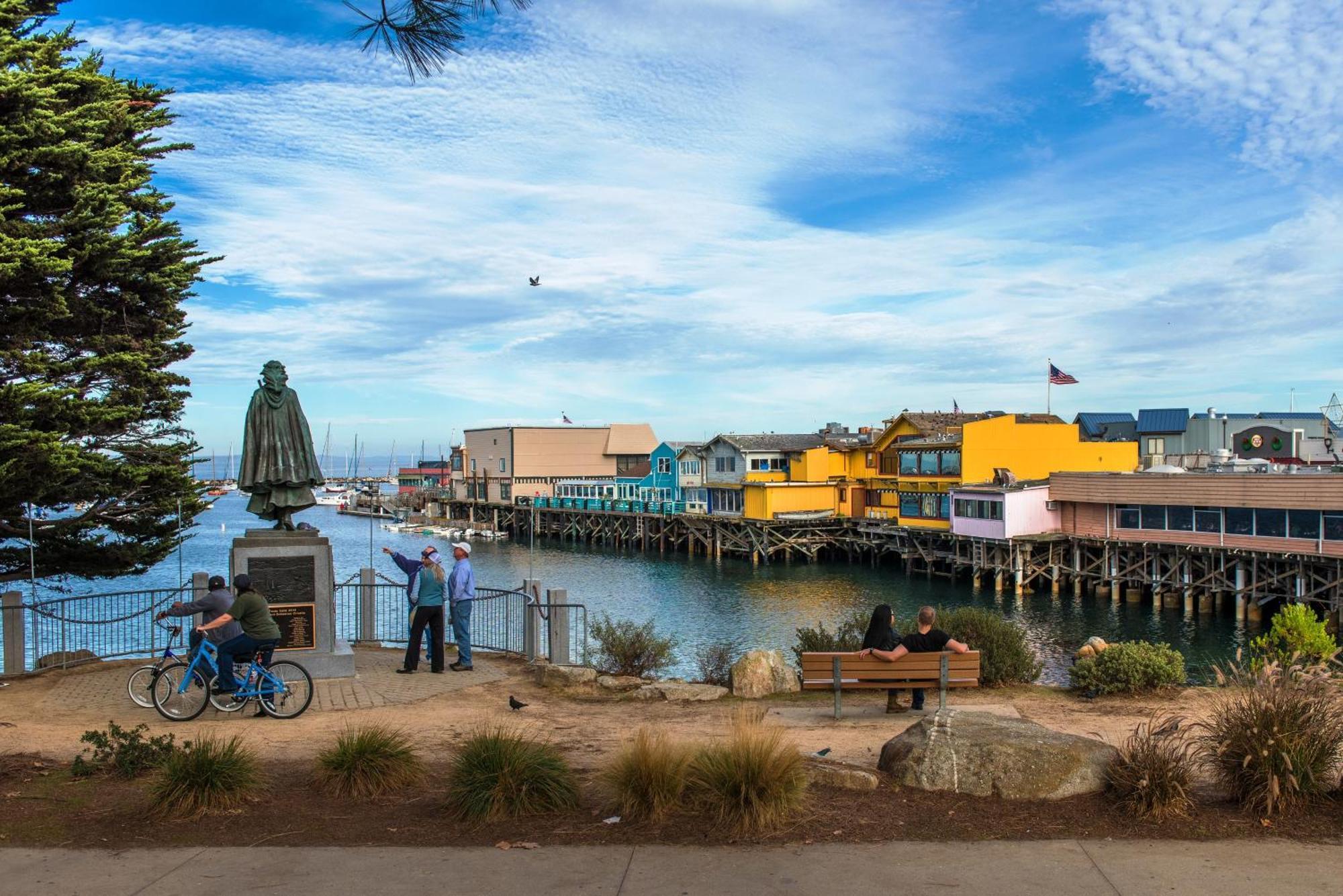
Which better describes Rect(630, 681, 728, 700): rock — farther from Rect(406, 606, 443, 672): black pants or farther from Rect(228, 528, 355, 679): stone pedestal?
Rect(228, 528, 355, 679): stone pedestal

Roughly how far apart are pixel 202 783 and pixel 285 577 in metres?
6.11

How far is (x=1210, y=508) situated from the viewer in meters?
42.4

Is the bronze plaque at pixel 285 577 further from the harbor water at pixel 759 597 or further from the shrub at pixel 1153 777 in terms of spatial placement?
the shrub at pixel 1153 777

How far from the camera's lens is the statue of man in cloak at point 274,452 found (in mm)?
14523

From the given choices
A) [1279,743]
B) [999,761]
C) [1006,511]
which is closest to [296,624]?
[999,761]

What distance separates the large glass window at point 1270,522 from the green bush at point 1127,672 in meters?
30.4

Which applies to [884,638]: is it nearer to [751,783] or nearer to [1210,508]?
[751,783]

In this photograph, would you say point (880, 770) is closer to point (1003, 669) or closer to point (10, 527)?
point (1003, 669)

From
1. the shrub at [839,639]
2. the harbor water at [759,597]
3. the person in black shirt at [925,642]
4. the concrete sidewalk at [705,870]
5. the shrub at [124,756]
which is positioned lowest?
the harbor water at [759,597]

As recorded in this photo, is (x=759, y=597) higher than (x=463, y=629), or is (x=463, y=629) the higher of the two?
(x=463, y=629)

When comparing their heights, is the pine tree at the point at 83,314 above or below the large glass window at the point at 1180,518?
above

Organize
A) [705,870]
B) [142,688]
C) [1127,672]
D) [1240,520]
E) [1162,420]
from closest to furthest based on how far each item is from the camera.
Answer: [705,870] → [142,688] → [1127,672] → [1240,520] → [1162,420]

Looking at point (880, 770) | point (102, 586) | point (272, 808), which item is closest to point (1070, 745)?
point (880, 770)

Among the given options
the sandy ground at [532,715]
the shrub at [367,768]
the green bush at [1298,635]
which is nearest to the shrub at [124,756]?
the sandy ground at [532,715]
